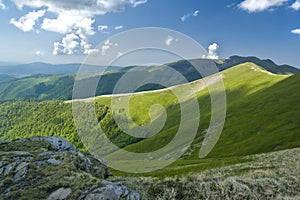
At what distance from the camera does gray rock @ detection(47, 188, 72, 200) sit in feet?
53.5

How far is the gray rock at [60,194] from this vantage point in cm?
1630

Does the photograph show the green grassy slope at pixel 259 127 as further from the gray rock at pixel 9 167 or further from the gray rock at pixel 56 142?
the gray rock at pixel 9 167

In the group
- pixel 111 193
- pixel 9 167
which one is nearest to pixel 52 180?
pixel 111 193

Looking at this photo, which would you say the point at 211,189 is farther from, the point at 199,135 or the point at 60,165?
the point at 199,135

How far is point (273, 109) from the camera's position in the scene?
152500 mm

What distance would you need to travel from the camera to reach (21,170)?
20.6m

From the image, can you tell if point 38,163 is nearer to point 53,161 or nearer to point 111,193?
point 53,161

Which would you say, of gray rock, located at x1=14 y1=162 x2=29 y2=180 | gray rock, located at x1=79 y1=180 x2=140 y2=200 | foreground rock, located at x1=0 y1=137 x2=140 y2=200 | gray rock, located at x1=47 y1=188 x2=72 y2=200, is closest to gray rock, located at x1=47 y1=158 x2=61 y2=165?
foreground rock, located at x1=0 y1=137 x2=140 y2=200

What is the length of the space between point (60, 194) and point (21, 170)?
584 cm

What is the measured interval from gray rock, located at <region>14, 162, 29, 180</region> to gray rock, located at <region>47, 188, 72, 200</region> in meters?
4.61

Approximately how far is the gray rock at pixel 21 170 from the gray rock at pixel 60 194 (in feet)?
15.1

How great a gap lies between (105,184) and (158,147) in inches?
6435

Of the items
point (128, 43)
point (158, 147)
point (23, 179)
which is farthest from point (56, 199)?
point (158, 147)

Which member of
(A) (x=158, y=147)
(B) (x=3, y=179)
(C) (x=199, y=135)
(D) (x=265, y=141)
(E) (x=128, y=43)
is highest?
(E) (x=128, y=43)
